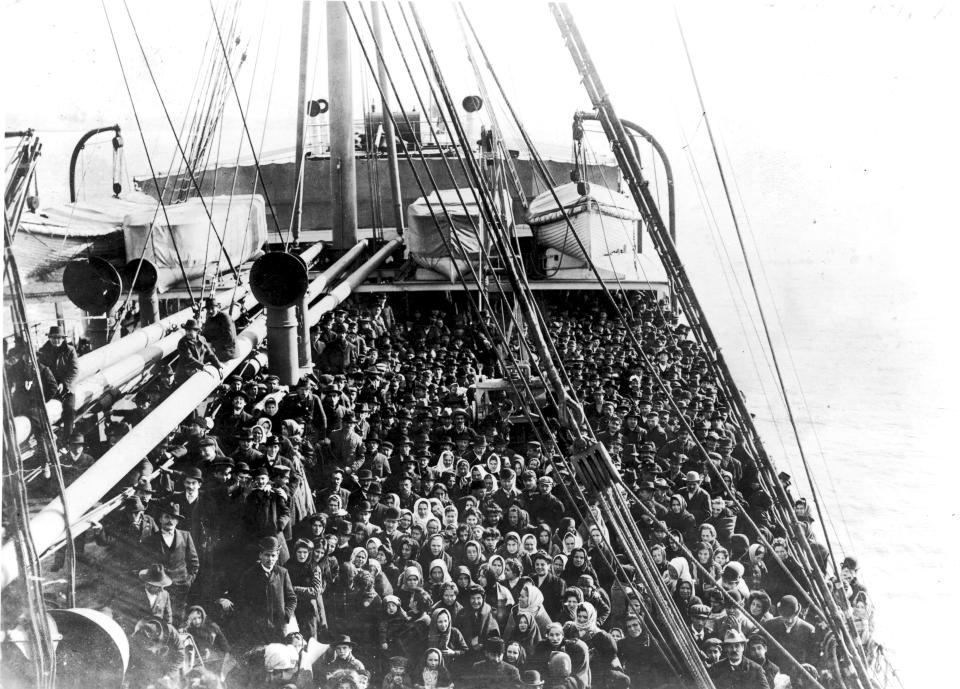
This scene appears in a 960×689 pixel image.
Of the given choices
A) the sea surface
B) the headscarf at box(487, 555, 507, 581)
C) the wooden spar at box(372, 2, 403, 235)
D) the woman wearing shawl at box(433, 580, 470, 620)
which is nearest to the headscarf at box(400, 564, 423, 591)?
the woman wearing shawl at box(433, 580, 470, 620)

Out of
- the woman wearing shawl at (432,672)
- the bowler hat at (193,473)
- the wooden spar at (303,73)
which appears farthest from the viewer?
the wooden spar at (303,73)

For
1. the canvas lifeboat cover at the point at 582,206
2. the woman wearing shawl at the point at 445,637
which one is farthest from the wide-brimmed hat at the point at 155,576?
the canvas lifeboat cover at the point at 582,206

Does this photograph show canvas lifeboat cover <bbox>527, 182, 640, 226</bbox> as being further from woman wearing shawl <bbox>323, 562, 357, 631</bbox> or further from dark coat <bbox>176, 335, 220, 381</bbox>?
woman wearing shawl <bbox>323, 562, 357, 631</bbox>

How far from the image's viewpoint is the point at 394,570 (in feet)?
12.1

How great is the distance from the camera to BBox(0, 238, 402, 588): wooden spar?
118 inches

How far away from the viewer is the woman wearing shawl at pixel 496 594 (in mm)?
3559

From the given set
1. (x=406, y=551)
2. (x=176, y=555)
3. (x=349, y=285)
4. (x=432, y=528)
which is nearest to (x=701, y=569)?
(x=432, y=528)

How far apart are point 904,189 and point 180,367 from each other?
13.3ft

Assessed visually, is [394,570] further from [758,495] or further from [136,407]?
[758,495]

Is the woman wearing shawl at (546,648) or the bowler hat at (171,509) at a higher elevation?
the bowler hat at (171,509)

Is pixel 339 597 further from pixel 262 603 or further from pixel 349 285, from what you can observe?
pixel 349 285

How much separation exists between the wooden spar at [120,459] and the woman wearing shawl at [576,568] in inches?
80.3

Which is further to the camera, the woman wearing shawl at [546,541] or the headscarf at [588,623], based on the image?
the woman wearing shawl at [546,541]

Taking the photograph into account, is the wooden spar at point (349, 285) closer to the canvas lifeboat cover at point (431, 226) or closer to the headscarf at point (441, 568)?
the canvas lifeboat cover at point (431, 226)
